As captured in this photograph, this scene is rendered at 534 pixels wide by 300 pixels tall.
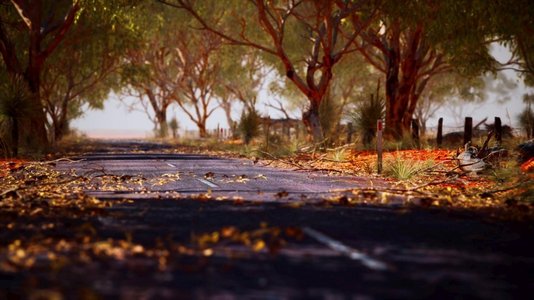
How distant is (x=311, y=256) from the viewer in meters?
5.66

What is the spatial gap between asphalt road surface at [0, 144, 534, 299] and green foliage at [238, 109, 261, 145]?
20.8 metres

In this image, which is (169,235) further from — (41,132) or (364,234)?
(41,132)

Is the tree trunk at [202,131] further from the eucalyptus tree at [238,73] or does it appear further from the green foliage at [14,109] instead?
the green foliage at [14,109]

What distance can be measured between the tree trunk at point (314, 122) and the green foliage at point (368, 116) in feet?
6.00

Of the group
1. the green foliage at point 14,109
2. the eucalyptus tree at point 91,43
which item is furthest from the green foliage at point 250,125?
the green foliage at point 14,109

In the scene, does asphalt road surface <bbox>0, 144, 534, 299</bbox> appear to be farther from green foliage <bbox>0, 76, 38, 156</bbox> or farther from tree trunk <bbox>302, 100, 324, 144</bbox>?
tree trunk <bbox>302, 100, 324, 144</bbox>

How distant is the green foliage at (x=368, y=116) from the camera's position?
22.6 meters

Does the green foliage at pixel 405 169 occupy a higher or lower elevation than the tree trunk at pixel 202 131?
lower

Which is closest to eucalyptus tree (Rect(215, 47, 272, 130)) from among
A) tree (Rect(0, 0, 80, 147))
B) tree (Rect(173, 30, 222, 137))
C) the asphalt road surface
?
tree (Rect(173, 30, 222, 137))

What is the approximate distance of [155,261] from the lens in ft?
18.0

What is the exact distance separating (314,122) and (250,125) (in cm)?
622

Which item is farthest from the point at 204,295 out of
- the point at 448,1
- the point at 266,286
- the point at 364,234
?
the point at 448,1

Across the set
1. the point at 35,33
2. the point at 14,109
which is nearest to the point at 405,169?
the point at 14,109

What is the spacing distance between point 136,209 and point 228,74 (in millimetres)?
42191
